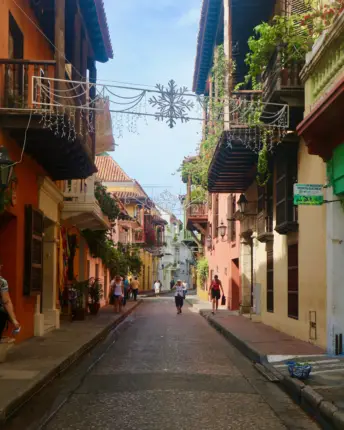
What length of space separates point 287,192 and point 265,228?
11.9ft

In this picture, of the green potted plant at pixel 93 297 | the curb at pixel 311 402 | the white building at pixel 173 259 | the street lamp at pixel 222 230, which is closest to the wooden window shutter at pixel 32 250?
the curb at pixel 311 402

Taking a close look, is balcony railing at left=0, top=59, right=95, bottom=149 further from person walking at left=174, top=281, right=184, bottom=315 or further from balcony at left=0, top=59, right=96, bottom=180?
person walking at left=174, top=281, right=184, bottom=315

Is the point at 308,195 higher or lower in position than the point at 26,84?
lower

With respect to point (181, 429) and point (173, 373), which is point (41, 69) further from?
point (181, 429)

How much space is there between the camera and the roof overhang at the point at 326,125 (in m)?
9.54

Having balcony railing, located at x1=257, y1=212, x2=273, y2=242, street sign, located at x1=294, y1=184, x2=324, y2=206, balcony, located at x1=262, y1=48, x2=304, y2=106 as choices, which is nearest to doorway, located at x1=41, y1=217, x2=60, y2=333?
balcony railing, located at x1=257, y1=212, x2=273, y2=242

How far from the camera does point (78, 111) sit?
14.5 m

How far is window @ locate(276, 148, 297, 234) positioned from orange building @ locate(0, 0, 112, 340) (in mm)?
4930

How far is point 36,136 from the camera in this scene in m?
12.6

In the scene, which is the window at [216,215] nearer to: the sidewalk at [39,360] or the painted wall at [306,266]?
the painted wall at [306,266]

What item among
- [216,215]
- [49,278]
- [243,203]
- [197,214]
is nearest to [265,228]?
[243,203]

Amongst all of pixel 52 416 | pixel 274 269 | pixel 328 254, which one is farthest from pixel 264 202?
pixel 52 416

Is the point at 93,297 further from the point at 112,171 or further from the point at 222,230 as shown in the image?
the point at 112,171

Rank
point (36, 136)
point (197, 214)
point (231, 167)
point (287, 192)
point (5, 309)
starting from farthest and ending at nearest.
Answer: point (197, 214)
point (231, 167)
point (287, 192)
point (36, 136)
point (5, 309)
